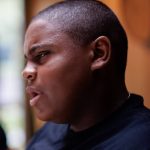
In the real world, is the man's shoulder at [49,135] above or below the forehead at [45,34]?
below

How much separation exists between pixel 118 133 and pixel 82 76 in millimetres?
151

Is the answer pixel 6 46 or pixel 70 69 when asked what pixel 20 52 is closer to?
pixel 6 46

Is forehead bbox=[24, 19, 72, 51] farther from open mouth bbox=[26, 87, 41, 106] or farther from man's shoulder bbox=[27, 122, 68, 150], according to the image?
man's shoulder bbox=[27, 122, 68, 150]

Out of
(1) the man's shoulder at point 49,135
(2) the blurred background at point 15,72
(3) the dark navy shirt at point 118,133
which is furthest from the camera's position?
(2) the blurred background at point 15,72

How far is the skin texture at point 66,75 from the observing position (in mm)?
873

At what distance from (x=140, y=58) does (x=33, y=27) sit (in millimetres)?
1028

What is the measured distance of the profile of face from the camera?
2.86 ft

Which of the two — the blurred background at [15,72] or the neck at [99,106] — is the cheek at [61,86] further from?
the blurred background at [15,72]

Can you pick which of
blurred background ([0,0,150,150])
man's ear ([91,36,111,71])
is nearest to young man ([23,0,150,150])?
man's ear ([91,36,111,71])

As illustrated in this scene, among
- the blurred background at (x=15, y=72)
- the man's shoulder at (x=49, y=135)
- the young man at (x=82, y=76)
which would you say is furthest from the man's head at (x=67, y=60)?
the blurred background at (x=15, y=72)

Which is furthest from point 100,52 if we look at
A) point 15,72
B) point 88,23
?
point 15,72

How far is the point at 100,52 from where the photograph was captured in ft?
2.95

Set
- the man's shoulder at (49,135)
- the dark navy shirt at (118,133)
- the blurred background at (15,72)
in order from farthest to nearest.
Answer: the blurred background at (15,72) → the man's shoulder at (49,135) → the dark navy shirt at (118,133)

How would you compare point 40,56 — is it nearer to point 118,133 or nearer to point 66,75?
point 66,75
